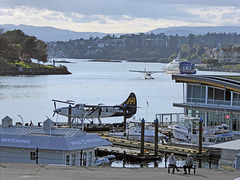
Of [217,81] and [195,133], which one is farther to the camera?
[217,81]

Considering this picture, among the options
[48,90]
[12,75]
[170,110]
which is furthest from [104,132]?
[12,75]

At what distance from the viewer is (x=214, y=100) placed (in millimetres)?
49281

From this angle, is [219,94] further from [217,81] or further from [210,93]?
[217,81]

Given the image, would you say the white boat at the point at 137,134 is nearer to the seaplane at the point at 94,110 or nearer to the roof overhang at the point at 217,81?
the roof overhang at the point at 217,81

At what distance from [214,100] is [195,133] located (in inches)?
136

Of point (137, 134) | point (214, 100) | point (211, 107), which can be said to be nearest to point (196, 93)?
point (214, 100)

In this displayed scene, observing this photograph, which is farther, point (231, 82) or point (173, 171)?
point (231, 82)

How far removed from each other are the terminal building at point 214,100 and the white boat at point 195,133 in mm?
1202

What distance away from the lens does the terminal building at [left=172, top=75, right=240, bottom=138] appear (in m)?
47.7

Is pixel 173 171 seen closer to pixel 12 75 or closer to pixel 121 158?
pixel 121 158

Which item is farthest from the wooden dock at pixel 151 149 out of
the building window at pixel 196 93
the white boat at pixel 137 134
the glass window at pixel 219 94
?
the glass window at pixel 219 94

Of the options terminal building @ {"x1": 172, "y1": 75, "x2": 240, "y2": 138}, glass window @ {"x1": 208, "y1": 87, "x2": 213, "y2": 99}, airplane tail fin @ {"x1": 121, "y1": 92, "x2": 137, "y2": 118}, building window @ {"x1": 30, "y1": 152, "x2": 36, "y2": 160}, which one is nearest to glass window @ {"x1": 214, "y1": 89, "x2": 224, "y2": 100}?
terminal building @ {"x1": 172, "y1": 75, "x2": 240, "y2": 138}

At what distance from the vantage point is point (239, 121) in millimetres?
47375

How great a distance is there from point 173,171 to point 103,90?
116m
